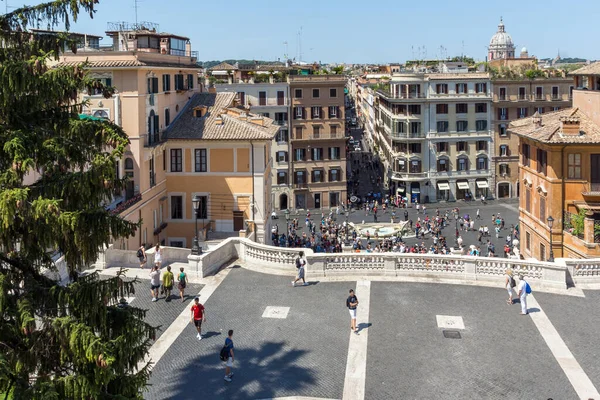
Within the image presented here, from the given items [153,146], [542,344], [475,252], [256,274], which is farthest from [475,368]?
[153,146]

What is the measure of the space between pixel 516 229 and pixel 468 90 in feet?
84.4

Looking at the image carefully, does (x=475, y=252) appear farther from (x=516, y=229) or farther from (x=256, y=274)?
(x=516, y=229)

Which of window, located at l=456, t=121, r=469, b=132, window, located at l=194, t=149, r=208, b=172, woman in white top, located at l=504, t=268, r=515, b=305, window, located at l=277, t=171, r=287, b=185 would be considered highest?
window, located at l=456, t=121, r=469, b=132

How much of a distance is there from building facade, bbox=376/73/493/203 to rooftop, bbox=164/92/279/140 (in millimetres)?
37249

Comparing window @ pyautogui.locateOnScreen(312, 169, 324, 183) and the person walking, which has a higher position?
window @ pyautogui.locateOnScreen(312, 169, 324, 183)

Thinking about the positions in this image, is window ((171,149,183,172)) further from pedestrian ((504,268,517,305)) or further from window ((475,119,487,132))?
window ((475,119,487,132))

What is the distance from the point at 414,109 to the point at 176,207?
45.0m

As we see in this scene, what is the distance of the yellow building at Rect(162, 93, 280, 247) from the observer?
41.8 m

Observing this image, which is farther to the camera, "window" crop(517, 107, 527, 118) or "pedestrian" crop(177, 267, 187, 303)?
"window" crop(517, 107, 527, 118)

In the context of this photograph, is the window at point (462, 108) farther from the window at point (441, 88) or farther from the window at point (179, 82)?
the window at point (179, 82)

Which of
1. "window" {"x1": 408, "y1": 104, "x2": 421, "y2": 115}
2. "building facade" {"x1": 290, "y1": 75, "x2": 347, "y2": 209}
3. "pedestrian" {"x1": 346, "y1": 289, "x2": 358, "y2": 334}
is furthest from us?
"window" {"x1": 408, "y1": 104, "x2": 421, "y2": 115}

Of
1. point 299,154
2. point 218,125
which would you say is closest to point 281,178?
point 299,154

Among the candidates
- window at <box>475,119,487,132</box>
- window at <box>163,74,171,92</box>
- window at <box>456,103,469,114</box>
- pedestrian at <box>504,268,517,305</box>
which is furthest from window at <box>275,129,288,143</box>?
pedestrian at <box>504,268,517,305</box>

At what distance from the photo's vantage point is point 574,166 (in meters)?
40.0
